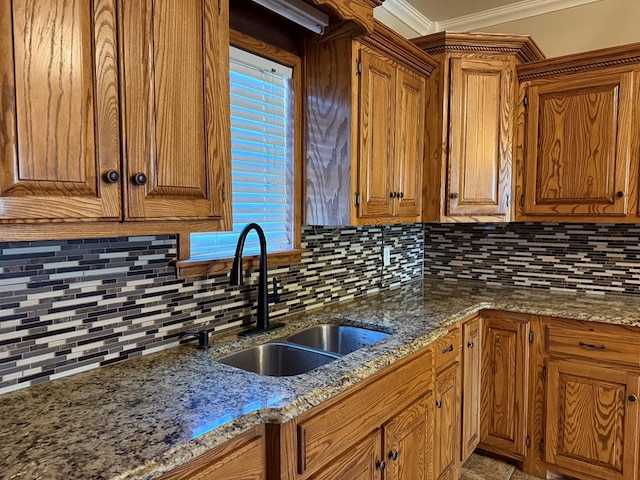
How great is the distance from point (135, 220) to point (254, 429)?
607mm

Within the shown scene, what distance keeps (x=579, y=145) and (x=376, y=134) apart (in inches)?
47.7

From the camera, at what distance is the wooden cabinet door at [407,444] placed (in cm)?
156

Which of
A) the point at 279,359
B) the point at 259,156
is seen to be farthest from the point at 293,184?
the point at 279,359

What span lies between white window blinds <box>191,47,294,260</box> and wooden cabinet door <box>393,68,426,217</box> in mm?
572

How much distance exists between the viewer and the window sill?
1582mm

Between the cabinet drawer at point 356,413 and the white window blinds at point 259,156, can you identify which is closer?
the cabinet drawer at point 356,413

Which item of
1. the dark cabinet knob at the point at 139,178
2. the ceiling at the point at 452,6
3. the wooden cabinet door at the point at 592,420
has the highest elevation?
the ceiling at the point at 452,6

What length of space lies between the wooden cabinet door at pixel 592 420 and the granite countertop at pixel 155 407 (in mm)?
895

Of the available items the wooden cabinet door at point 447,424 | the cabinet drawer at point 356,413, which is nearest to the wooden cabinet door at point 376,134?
the cabinet drawer at point 356,413

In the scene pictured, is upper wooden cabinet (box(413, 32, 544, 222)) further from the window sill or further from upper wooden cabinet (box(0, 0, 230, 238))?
upper wooden cabinet (box(0, 0, 230, 238))

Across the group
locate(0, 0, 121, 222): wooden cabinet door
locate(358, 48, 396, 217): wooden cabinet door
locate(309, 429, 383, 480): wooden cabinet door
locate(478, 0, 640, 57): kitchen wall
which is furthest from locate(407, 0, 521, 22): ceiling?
locate(309, 429, 383, 480): wooden cabinet door

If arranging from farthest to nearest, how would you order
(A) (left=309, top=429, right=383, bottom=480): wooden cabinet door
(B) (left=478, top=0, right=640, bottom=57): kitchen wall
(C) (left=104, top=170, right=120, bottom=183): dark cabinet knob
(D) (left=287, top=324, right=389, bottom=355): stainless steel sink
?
1. (B) (left=478, top=0, right=640, bottom=57): kitchen wall
2. (D) (left=287, top=324, right=389, bottom=355): stainless steel sink
3. (A) (left=309, top=429, right=383, bottom=480): wooden cabinet door
4. (C) (left=104, top=170, right=120, bottom=183): dark cabinet knob

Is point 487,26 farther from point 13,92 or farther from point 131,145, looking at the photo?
point 13,92

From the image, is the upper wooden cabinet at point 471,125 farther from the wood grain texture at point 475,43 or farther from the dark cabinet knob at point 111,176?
the dark cabinet knob at point 111,176
